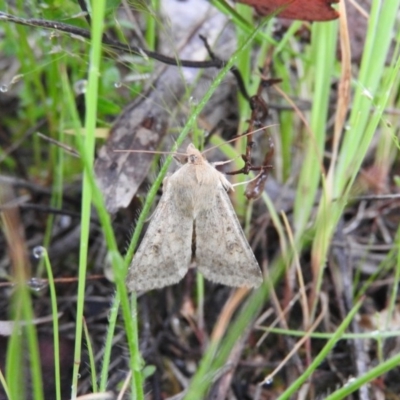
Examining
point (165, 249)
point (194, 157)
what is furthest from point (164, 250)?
point (194, 157)

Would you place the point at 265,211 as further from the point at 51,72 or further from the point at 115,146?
the point at 51,72

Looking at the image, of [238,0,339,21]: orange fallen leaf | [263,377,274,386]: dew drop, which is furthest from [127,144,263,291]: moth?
[238,0,339,21]: orange fallen leaf

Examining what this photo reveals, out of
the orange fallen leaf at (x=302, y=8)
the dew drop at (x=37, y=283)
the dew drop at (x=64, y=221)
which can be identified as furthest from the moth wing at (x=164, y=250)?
the dew drop at (x=64, y=221)

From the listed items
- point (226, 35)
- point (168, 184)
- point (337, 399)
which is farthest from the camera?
Answer: point (226, 35)

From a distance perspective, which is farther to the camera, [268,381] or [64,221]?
[64,221]

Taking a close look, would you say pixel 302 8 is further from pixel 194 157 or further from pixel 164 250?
pixel 164 250

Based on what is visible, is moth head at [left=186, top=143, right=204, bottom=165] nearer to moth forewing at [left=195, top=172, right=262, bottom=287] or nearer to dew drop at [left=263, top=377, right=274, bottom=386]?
moth forewing at [left=195, top=172, right=262, bottom=287]

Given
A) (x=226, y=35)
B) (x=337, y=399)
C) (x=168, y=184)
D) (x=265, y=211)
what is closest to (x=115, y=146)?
(x=168, y=184)
